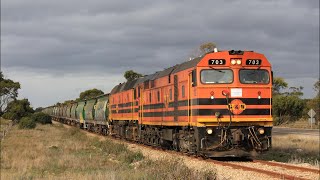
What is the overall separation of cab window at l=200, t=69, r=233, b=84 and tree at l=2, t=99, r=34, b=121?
6590cm

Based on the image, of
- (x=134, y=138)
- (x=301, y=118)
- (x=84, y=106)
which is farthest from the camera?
(x=301, y=118)

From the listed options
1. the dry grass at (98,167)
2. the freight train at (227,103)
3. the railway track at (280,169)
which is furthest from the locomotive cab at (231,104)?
the dry grass at (98,167)

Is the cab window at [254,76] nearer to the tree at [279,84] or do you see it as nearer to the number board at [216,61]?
the number board at [216,61]

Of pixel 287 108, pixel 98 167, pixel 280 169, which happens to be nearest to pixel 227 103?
pixel 280 169

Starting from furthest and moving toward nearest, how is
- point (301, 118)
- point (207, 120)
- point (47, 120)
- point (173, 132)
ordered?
point (47, 120), point (301, 118), point (173, 132), point (207, 120)

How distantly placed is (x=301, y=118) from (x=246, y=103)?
6271 centimetres

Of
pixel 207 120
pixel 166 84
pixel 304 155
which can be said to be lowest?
pixel 304 155

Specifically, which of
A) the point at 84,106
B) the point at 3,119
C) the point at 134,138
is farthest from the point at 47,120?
the point at 134,138

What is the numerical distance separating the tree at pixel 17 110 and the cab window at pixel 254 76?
6620cm

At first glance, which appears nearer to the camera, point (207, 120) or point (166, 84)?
point (207, 120)

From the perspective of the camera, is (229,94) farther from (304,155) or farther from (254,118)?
(304,155)

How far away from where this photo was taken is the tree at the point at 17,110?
258 feet

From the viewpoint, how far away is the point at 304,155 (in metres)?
23.7

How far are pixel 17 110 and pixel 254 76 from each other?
6643cm
